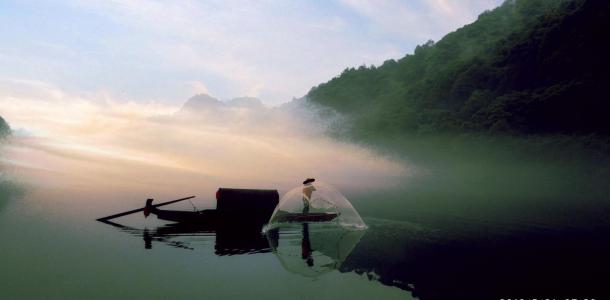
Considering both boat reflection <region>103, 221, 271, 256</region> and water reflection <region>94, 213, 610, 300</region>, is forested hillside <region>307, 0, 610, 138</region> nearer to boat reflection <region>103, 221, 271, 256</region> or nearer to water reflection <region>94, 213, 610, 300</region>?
water reflection <region>94, 213, 610, 300</region>

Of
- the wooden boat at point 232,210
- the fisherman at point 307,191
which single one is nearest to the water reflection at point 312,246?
the wooden boat at point 232,210

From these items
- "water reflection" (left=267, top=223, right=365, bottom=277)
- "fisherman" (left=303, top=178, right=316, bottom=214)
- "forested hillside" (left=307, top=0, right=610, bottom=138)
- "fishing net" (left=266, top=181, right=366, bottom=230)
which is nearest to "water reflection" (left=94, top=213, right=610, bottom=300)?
"water reflection" (left=267, top=223, right=365, bottom=277)

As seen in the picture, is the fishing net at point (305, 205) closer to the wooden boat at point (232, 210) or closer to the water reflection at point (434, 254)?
the water reflection at point (434, 254)

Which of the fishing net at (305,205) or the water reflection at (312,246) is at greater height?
the fishing net at (305,205)

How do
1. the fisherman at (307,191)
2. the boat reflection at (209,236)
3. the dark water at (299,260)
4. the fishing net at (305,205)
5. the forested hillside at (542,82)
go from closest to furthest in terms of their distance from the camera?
1. the dark water at (299,260)
2. the boat reflection at (209,236)
3. the fisherman at (307,191)
4. the fishing net at (305,205)
5. the forested hillside at (542,82)

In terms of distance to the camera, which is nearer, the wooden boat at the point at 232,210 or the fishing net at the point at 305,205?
the fishing net at the point at 305,205

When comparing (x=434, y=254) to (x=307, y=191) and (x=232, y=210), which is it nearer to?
(x=307, y=191)

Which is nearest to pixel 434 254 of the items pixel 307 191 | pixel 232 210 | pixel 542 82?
pixel 307 191

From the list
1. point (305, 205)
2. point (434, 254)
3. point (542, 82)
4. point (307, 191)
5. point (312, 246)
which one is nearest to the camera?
point (434, 254)

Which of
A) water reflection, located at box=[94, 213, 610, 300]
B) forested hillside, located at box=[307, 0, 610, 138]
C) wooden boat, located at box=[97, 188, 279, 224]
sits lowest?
water reflection, located at box=[94, 213, 610, 300]

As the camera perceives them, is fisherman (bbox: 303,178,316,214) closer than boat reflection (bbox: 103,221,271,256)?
No

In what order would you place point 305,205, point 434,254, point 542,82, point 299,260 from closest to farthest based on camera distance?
point 299,260 → point 434,254 → point 305,205 → point 542,82

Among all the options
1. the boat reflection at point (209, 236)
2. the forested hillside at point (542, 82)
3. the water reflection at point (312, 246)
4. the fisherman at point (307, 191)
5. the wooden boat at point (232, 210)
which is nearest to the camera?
the water reflection at point (312, 246)

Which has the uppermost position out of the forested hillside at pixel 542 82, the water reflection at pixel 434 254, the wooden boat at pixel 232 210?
the forested hillside at pixel 542 82
